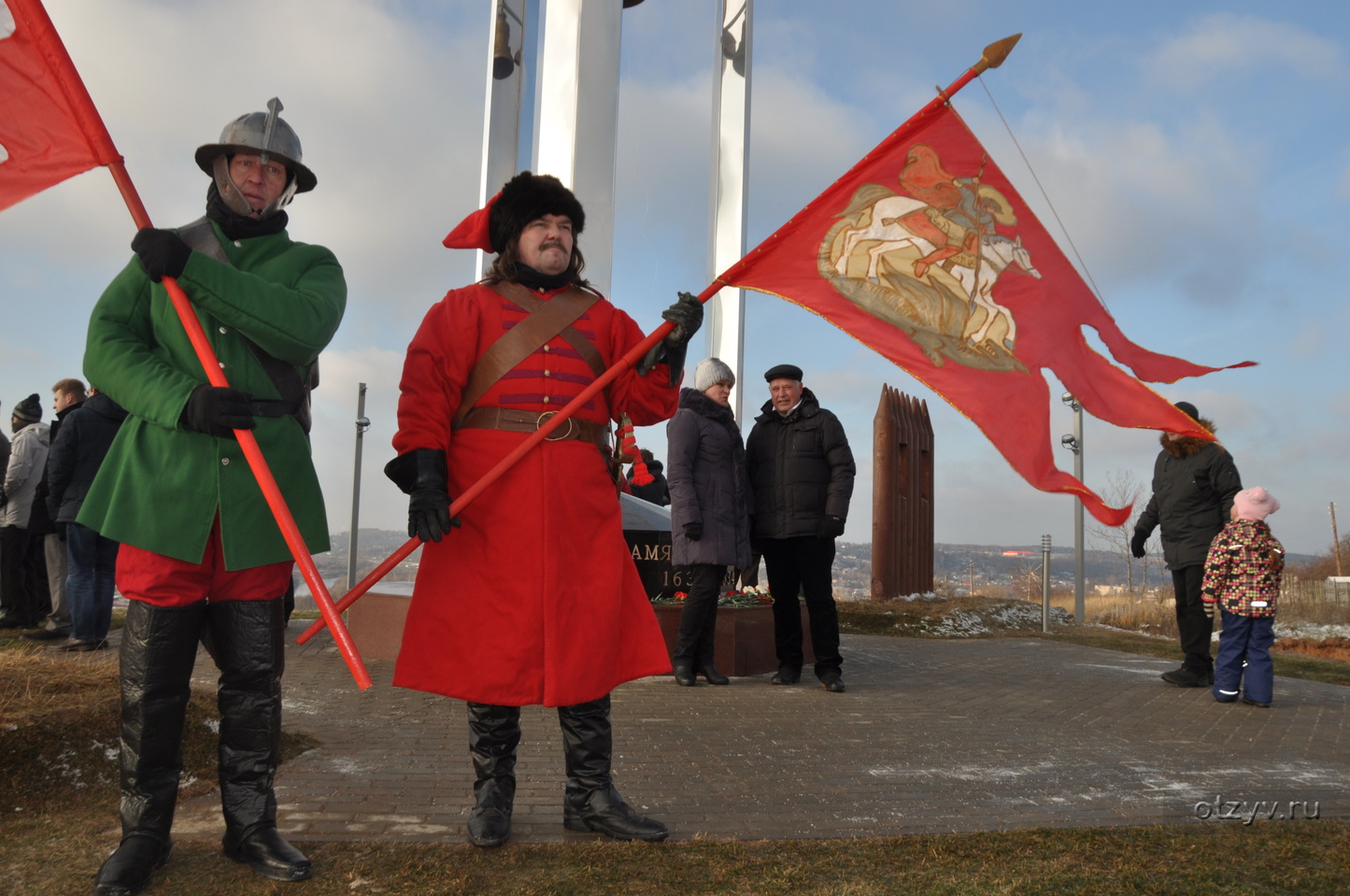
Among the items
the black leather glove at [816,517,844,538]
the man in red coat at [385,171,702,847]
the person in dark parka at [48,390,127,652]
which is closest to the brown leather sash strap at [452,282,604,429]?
the man in red coat at [385,171,702,847]

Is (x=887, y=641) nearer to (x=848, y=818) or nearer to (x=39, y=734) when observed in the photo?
(x=848, y=818)

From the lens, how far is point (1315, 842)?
10.7ft

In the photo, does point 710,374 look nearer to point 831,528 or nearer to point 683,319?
point 831,528

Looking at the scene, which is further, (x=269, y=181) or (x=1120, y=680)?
(x=1120, y=680)

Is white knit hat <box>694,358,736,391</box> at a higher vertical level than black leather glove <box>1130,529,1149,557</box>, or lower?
higher

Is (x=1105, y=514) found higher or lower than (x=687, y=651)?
higher

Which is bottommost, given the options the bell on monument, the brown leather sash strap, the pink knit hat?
the pink knit hat

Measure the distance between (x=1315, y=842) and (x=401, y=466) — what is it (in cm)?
308

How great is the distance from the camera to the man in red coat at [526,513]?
3043 millimetres

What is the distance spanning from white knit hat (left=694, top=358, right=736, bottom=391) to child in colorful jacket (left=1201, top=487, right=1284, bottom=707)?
3.23 meters

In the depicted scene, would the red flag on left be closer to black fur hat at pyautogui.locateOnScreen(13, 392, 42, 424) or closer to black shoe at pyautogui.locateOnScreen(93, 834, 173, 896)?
black shoe at pyautogui.locateOnScreen(93, 834, 173, 896)

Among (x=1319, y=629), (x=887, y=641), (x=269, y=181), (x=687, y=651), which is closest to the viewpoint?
(x=269, y=181)

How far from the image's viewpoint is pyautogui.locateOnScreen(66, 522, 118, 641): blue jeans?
700cm

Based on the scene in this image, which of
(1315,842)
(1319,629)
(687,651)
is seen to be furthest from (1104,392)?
(1319,629)
